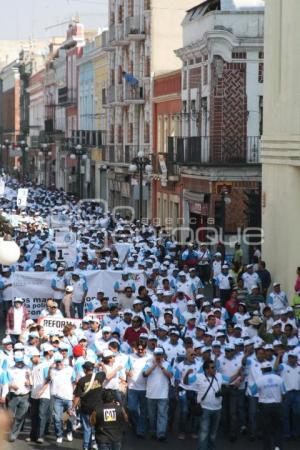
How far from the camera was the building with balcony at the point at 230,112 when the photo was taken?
37719 millimetres

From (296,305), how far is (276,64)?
716cm

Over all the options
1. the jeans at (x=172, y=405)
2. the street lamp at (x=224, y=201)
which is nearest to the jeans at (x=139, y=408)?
the jeans at (x=172, y=405)

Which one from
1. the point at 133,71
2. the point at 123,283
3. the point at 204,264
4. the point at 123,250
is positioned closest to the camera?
the point at 123,283

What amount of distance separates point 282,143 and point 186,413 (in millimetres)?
10625

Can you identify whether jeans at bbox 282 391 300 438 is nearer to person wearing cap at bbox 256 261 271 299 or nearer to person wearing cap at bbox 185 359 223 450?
person wearing cap at bbox 185 359 223 450

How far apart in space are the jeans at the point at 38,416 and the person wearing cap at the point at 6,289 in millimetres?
8438

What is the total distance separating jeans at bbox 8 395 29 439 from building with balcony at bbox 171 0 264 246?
830 inches

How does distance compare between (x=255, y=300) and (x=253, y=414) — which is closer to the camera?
(x=253, y=414)

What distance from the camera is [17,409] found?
16375 millimetres

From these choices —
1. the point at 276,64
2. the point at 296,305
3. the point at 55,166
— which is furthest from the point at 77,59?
the point at 296,305

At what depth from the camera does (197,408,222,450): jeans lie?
50.5 feet

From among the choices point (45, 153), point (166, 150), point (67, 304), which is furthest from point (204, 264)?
point (45, 153)

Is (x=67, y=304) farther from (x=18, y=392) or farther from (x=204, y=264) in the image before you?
(x=204, y=264)

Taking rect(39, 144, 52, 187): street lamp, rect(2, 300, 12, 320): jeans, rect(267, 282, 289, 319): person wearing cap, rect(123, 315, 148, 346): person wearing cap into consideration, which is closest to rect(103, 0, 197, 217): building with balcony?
rect(39, 144, 52, 187): street lamp
